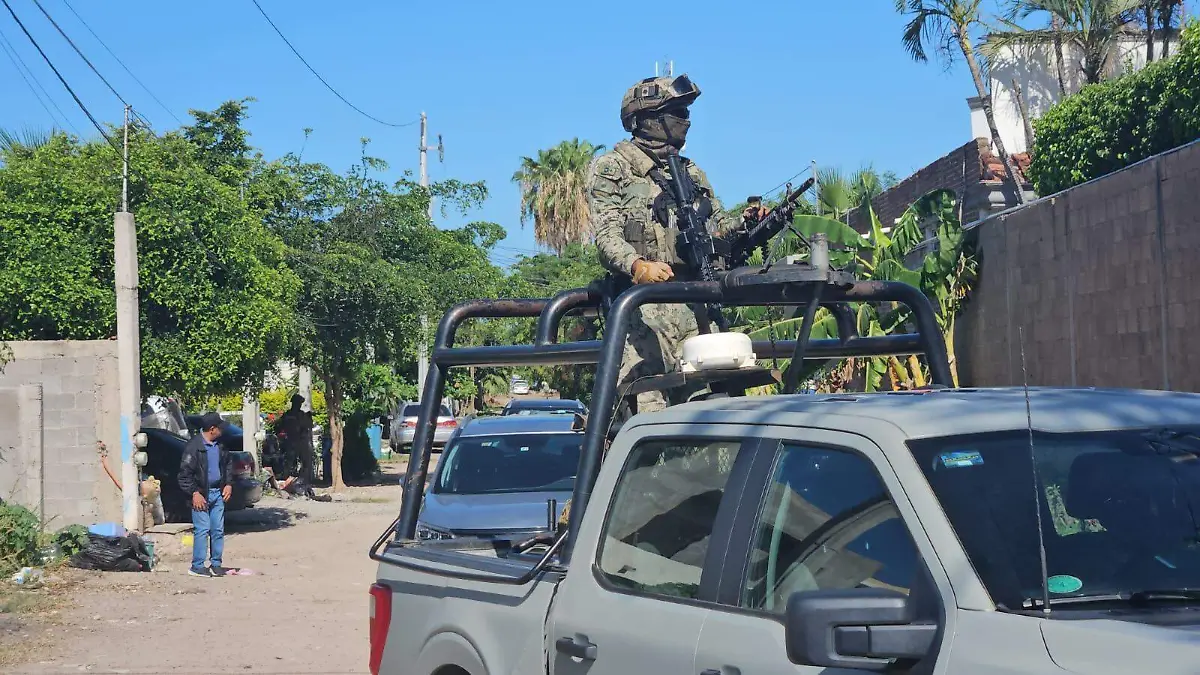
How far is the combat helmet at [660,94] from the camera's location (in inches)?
238

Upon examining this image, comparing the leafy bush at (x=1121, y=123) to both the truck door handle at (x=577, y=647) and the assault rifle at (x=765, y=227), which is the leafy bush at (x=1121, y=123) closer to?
the assault rifle at (x=765, y=227)

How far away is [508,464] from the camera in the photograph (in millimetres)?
11719

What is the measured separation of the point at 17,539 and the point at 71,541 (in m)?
1.08

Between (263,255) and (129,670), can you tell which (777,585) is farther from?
(263,255)

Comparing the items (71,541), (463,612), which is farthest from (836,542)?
(71,541)

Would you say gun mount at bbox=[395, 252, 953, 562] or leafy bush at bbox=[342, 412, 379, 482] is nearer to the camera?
gun mount at bbox=[395, 252, 953, 562]

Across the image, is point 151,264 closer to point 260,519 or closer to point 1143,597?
point 260,519

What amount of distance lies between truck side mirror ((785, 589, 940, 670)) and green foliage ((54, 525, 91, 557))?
12198 millimetres

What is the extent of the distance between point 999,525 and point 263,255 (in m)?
14.7

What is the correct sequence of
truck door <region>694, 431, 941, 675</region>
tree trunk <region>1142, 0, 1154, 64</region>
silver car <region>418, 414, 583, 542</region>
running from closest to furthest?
truck door <region>694, 431, 941, 675</region> < silver car <region>418, 414, 583, 542</region> < tree trunk <region>1142, 0, 1154, 64</region>

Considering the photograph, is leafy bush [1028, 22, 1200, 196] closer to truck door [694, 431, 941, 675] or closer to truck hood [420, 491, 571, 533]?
truck hood [420, 491, 571, 533]

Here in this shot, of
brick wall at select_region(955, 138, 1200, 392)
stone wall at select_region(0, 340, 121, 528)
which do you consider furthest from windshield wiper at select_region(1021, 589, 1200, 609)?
stone wall at select_region(0, 340, 121, 528)

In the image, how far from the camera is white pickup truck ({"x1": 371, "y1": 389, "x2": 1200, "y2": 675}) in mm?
2529

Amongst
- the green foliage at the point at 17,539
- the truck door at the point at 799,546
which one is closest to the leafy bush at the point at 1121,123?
the green foliage at the point at 17,539
